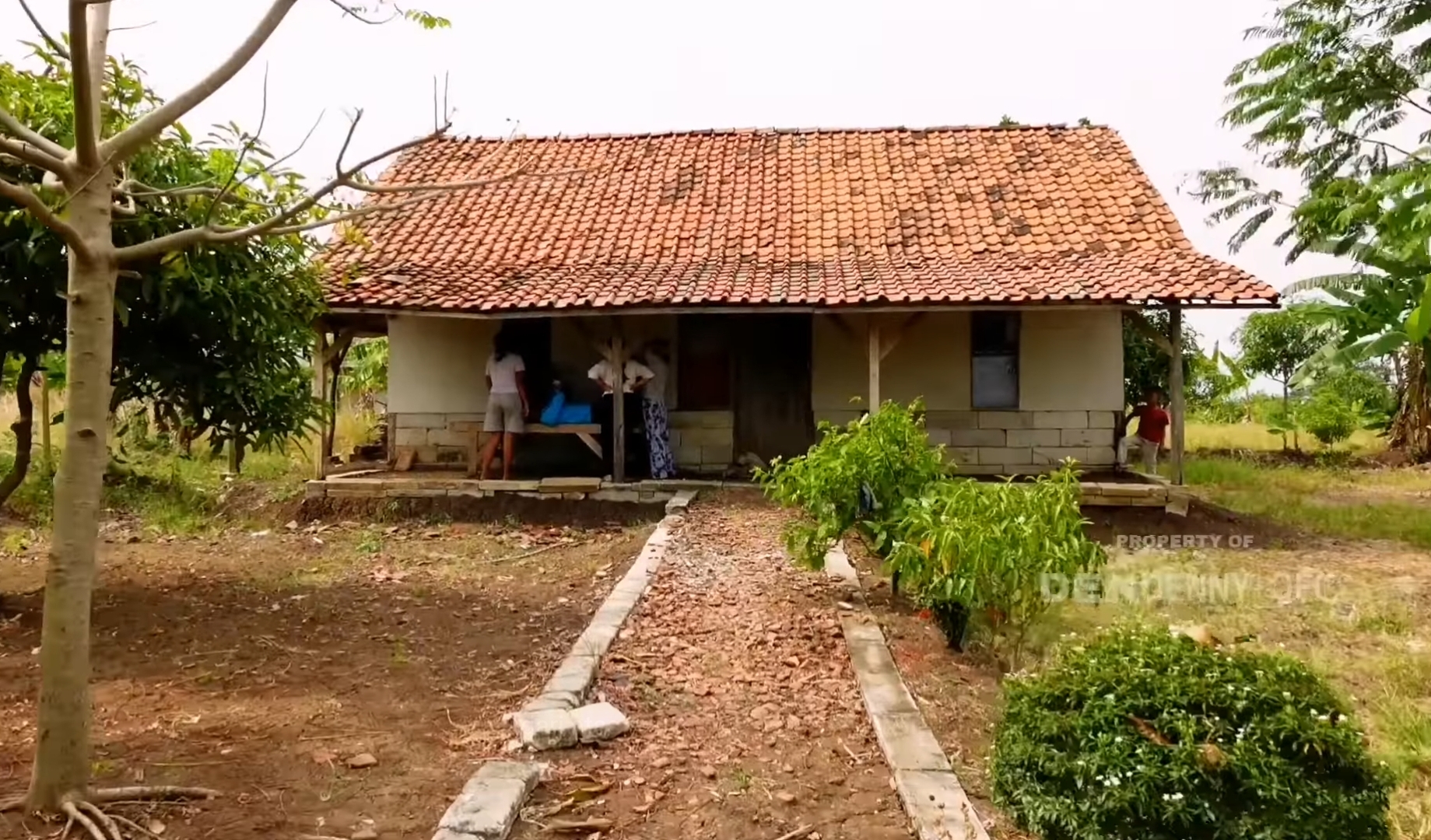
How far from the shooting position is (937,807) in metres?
3.34

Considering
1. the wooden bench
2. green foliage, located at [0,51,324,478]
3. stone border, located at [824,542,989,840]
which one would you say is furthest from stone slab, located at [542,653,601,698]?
the wooden bench

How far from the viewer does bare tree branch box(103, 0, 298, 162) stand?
10.1ft

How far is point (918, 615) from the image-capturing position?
632 centimetres

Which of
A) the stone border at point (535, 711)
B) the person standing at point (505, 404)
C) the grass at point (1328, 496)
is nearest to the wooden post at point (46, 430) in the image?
the person standing at point (505, 404)

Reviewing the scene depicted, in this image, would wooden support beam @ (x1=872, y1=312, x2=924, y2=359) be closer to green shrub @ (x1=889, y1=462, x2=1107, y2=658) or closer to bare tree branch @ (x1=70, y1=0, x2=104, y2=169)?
green shrub @ (x1=889, y1=462, x2=1107, y2=658)

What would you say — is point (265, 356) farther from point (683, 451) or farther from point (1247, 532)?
point (1247, 532)

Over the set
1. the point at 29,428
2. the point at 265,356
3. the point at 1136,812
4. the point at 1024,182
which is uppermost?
the point at 1024,182

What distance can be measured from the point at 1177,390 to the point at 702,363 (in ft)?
16.7

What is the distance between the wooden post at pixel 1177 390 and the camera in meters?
10.4

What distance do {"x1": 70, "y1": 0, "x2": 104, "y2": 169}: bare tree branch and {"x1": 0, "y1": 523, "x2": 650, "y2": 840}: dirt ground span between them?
1.98 meters

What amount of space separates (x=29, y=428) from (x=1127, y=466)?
10269 mm

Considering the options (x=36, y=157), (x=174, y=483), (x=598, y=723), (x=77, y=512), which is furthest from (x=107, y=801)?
(x=174, y=483)

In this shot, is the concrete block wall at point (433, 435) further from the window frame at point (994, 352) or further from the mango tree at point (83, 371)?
the mango tree at point (83, 371)

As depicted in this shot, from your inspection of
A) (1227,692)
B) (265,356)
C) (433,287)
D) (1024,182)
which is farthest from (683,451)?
(1227,692)
